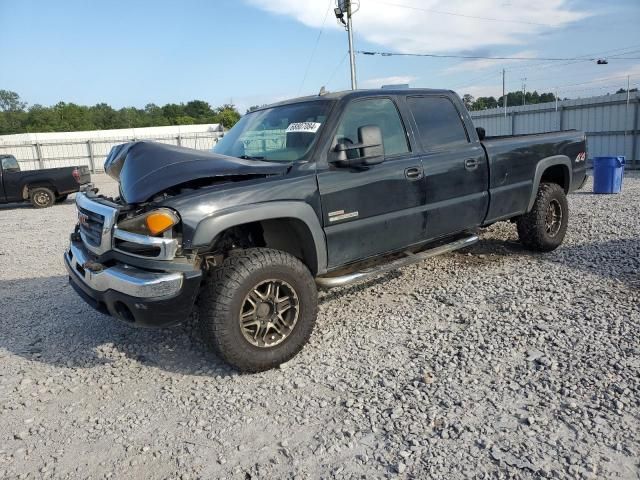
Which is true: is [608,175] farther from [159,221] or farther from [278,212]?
[159,221]

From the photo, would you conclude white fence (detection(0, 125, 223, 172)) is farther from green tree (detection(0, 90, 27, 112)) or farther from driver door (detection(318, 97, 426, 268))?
green tree (detection(0, 90, 27, 112))

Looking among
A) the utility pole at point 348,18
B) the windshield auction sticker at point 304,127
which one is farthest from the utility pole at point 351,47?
the windshield auction sticker at point 304,127

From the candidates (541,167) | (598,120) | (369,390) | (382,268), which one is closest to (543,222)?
(541,167)

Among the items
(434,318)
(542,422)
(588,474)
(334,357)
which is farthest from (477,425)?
(434,318)

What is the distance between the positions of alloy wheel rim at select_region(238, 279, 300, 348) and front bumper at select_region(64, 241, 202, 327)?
393mm

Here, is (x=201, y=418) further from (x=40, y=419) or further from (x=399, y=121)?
(x=399, y=121)

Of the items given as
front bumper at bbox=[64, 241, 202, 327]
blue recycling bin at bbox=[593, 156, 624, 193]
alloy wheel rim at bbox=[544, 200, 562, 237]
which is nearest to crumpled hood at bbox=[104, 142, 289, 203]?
front bumper at bbox=[64, 241, 202, 327]

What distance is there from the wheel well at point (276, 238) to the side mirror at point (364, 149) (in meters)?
0.60

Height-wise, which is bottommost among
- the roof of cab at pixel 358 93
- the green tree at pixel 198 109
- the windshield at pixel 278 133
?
the windshield at pixel 278 133

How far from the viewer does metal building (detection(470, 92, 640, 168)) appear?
621 inches

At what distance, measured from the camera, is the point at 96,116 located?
83625 millimetres

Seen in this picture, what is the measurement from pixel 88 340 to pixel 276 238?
6.19ft

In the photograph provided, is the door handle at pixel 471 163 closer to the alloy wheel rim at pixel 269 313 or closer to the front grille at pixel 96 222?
the alloy wheel rim at pixel 269 313

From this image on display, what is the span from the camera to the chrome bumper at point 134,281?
309 centimetres
